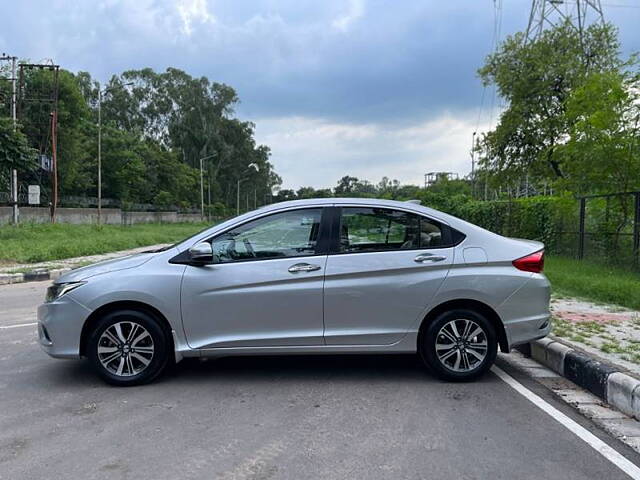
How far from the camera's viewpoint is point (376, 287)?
189 inches

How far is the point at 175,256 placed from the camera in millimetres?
4809

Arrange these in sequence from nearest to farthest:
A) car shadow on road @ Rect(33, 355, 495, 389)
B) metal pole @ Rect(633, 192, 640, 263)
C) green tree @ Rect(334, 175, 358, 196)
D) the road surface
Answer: the road surface
car shadow on road @ Rect(33, 355, 495, 389)
metal pole @ Rect(633, 192, 640, 263)
green tree @ Rect(334, 175, 358, 196)

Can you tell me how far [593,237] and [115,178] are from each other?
50466mm

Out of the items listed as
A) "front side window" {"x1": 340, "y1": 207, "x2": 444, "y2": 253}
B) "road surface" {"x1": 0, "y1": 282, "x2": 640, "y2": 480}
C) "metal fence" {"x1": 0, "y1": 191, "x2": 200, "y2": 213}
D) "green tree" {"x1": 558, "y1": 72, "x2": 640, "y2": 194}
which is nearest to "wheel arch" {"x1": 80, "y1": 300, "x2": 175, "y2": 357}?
"road surface" {"x1": 0, "y1": 282, "x2": 640, "y2": 480}

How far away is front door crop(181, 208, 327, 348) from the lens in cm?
471

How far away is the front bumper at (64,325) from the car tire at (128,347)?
13cm

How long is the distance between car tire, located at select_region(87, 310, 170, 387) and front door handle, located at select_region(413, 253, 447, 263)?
2.40 metres

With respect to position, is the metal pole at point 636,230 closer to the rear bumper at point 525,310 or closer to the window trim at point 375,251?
the rear bumper at point 525,310

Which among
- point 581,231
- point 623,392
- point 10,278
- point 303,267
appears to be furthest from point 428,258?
point 10,278

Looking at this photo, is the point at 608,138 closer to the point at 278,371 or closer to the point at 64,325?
the point at 278,371

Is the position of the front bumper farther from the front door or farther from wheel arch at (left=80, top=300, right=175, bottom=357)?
the front door

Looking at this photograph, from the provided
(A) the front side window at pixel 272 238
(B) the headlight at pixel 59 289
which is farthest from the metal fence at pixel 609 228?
(B) the headlight at pixel 59 289

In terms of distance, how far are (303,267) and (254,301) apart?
532 mm

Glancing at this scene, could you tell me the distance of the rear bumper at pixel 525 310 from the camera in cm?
489
